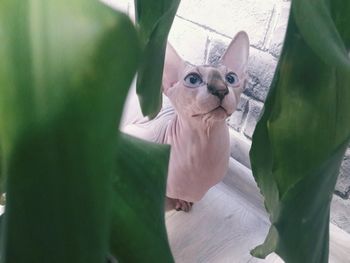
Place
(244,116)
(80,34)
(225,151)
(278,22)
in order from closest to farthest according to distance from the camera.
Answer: (80,34) → (225,151) → (278,22) → (244,116)

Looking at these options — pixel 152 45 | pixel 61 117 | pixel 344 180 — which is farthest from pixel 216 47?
pixel 61 117

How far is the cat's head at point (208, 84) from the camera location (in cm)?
59

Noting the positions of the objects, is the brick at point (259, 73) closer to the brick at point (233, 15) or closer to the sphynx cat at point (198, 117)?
the brick at point (233, 15)

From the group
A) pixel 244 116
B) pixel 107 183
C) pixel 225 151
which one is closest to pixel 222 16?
pixel 244 116

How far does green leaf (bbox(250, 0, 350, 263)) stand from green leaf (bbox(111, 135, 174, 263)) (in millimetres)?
68

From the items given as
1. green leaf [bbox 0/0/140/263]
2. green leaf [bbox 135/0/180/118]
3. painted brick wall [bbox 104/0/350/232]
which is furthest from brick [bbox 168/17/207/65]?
green leaf [bbox 0/0/140/263]

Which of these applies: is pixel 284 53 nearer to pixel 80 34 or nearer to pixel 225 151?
pixel 80 34

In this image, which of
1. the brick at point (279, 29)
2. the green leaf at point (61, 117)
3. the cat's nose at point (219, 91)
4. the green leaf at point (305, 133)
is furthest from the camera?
the brick at point (279, 29)

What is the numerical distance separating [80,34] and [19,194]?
6 cm

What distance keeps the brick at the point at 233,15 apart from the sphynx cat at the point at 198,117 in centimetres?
17

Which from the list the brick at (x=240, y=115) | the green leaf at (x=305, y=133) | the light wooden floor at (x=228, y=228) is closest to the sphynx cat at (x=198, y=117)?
the light wooden floor at (x=228, y=228)

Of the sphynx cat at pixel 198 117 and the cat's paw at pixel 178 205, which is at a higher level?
the sphynx cat at pixel 198 117

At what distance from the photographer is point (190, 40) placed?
0.96m

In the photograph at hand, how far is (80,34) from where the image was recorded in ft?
0.37
